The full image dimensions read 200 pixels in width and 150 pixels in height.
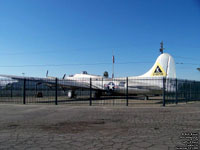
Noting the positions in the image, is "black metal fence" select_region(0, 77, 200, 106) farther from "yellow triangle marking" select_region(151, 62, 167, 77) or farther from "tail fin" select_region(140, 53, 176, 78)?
"tail fin" select_region(140, 53, 176, 78)

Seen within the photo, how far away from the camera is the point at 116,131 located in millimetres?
6188

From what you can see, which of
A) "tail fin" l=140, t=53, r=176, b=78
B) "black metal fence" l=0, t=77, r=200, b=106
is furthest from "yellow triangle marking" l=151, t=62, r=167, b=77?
"black metal fence" l=0, t=77, r=200, b=106

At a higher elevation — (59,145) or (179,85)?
(179,85)

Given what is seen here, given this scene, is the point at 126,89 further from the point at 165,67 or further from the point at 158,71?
the point at 165,67

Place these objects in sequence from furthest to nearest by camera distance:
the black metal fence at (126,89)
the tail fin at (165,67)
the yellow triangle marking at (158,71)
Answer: the yellow triangle marking at (158,71) < the tail fin at (165,67) < the black metal fence at (126,89)

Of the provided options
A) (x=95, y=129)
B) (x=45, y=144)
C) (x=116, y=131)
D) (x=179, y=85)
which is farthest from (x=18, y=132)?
(x=179, y=85)

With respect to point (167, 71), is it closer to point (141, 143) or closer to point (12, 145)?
point (141, 143)

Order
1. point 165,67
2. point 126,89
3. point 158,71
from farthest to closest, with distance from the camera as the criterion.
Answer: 1. point 158,71
2. point 165,67
3. point 126,89

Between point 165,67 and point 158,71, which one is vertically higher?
point 165,67

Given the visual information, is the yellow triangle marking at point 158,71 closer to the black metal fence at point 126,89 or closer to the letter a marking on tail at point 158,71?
the letter a marking on tail at point 158,71

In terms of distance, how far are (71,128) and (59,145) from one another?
6.52ft

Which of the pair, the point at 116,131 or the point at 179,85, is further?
the point at 179,85

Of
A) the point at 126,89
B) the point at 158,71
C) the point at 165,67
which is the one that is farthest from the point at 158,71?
the point at 126,89

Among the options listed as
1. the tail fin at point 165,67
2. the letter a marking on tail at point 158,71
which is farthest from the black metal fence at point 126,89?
the tail fin at point 165,67
